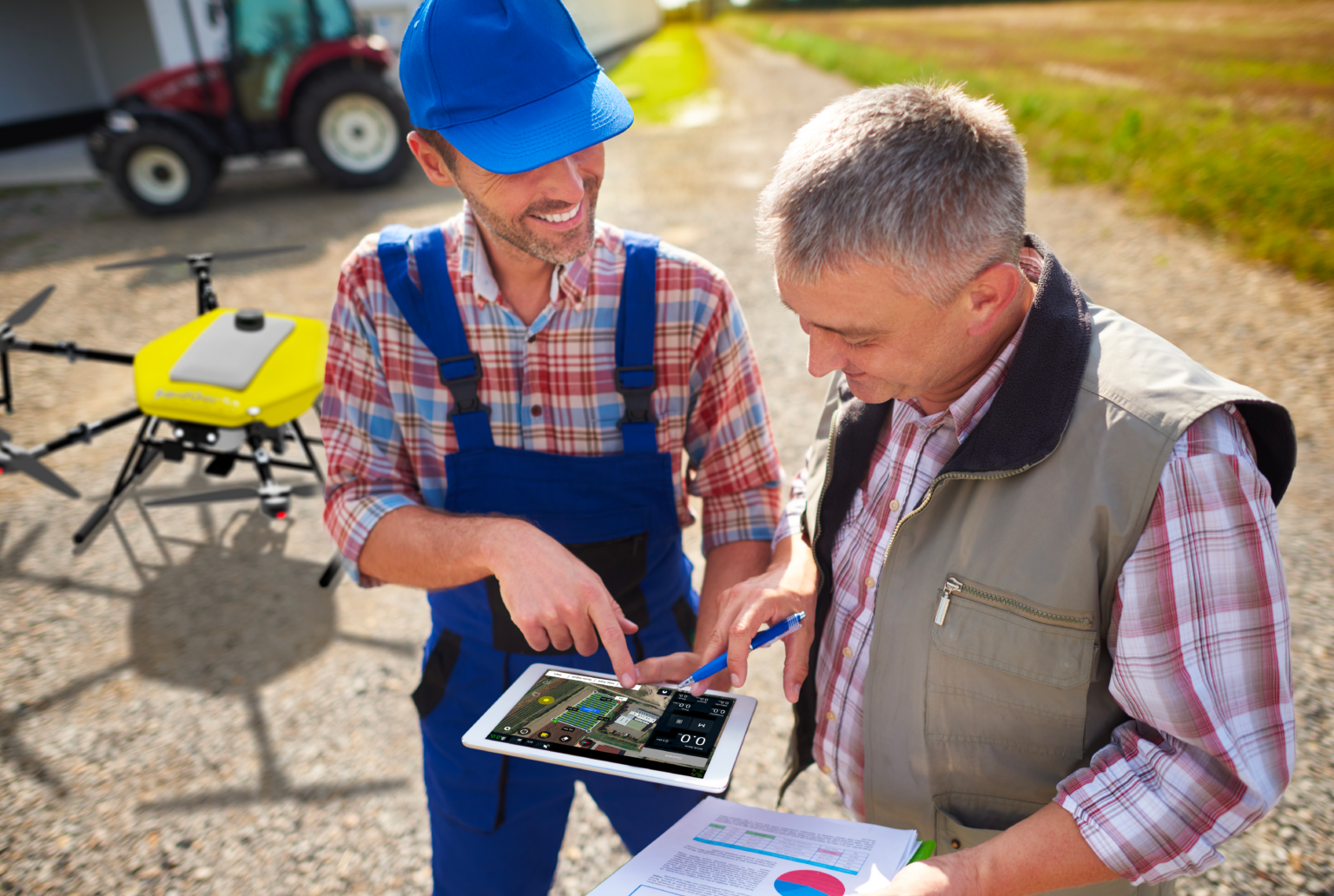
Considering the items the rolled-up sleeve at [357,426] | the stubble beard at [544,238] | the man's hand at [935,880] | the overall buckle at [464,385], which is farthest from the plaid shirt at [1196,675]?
the rolled-up sleeve at [357,426]

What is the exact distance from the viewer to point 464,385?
1468 millimetres

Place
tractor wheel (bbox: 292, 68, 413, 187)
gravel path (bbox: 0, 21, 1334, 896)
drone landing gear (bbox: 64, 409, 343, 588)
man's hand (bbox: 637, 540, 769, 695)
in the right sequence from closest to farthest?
1. man's hand (bbox: 637, 540, 769, 695)
2. gravel path (bbox: 0, 21, 1334, 896)
3. drone landing gear (bbox: 64, 409, 343, 588)
4. tractor wheel (bbox: 292, 68, 413, 187)

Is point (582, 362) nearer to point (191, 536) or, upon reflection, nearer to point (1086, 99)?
point (191, 536)

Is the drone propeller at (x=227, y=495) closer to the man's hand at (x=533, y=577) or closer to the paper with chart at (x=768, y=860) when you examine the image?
the man's hand at (x=533, y=577)

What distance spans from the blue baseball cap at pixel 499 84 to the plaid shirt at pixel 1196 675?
1.08 m

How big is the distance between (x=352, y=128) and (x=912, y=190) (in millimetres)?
10163

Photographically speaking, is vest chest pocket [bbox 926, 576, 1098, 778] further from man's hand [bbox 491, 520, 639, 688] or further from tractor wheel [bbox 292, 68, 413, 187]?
tractor wheel [bbox 292, 68, 413, 187]

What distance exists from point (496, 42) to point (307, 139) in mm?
9408

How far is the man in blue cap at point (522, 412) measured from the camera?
1375 millimetres

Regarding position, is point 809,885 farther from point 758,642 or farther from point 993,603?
point 993,603

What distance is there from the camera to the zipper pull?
1.15 m

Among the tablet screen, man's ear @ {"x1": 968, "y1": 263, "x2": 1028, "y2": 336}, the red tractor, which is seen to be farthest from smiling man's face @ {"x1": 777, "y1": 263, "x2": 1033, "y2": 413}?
the red tractor

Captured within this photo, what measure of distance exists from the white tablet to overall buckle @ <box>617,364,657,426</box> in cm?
49

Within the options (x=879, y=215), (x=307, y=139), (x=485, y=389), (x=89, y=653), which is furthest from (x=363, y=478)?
(x=307, y=139)
